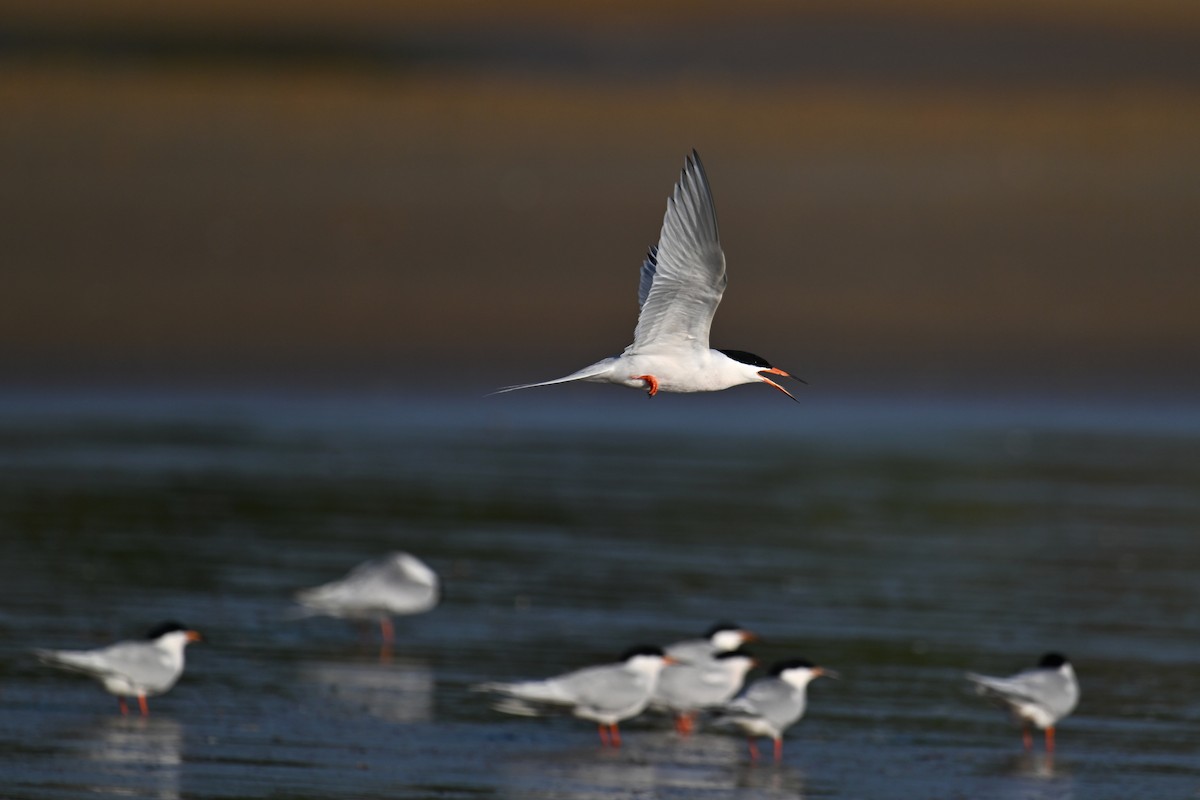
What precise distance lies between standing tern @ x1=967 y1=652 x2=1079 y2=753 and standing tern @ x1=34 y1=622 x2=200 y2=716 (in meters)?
4.61

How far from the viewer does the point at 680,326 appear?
9.52m

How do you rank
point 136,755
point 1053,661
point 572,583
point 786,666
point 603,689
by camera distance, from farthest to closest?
1. point 572,583
2. point 1053,661
3. point 786,666
4. point 603,689
5. point 136,755

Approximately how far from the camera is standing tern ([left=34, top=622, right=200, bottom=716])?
11266 mm

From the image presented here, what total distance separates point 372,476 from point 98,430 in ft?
13.2

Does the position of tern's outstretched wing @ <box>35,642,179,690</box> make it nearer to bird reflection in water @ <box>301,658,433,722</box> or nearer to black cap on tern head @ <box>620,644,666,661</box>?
bird reflection in water @ <box>301,658,433,722</box>

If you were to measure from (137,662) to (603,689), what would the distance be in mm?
2630

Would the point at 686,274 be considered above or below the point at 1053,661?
above

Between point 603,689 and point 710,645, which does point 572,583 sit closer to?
point 710,645

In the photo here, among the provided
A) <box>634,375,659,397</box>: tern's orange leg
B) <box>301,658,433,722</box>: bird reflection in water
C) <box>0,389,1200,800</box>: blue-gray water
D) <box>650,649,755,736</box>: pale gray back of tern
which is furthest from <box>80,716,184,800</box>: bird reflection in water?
<box>634,375,659,397</box>: tern's orange leg

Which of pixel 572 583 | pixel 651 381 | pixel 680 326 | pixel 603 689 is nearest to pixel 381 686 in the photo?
pixel 603 689

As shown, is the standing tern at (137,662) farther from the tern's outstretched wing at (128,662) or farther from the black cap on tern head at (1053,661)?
the black cap on tern head at (1053,661)

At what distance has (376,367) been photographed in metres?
26.7

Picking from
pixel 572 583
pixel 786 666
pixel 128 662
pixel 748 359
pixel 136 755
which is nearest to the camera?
pixel 748 359

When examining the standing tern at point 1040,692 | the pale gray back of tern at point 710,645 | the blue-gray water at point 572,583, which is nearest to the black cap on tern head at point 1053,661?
the standing tern at point 1040,692
